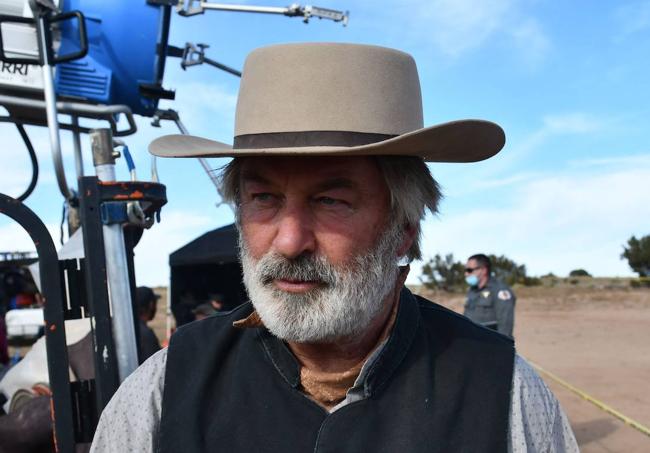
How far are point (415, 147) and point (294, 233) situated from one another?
1.28 feet

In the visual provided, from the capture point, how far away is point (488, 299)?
8.04 meters

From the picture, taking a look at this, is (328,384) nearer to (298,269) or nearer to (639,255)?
(298,269)

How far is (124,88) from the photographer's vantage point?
350cm

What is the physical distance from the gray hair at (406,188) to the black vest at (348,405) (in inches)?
9.9

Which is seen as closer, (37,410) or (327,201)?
(327,201)

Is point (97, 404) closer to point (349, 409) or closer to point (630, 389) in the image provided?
point (349, 409)

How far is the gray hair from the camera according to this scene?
1840mm

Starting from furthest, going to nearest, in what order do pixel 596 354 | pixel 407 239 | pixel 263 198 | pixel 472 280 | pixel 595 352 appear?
1. pixel 595 352
2. pixel 596 354
3. pixel 472 280
4. pixel 407 239
5. pixel 263 198

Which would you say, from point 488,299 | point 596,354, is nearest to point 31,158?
point 488,299

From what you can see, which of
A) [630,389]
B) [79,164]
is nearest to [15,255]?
[79,164]

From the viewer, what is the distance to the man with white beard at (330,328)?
168 centimetres

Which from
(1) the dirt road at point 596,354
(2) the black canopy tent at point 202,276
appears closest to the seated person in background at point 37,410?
(2) the black canopy tent at point 202,276

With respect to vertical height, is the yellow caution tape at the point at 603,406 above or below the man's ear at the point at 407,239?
below

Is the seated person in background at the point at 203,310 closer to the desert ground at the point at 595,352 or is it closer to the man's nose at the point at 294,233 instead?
the desert ground at the point at 595,352
